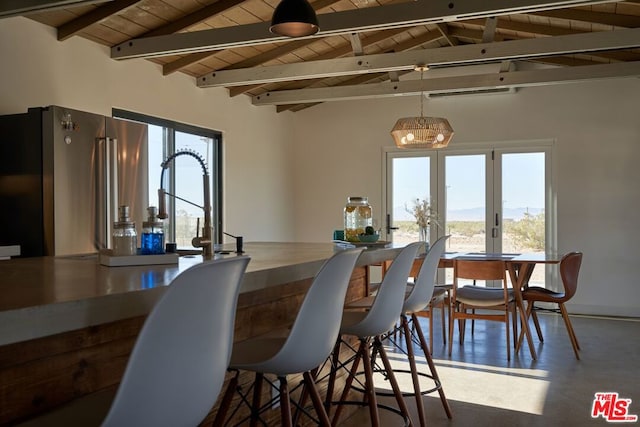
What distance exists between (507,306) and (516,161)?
287 cm

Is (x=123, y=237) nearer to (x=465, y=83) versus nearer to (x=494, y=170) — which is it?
(x=465, y=83)

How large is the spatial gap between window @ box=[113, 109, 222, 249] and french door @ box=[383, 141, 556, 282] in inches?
93.2

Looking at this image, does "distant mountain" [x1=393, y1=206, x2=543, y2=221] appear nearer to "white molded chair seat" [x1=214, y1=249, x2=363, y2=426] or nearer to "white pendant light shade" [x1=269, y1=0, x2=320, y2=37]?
"white pendant light shade" [x1=269, y1=0, x2=320, y2=37]

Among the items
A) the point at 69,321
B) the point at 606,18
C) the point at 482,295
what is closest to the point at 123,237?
the point at 69,321

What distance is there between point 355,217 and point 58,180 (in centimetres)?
190

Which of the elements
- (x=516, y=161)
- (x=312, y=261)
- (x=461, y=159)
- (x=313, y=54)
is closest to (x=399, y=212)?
(x=461, y=159)

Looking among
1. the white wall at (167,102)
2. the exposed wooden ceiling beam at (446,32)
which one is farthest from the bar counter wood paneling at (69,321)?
Answer: the exposed wooden ceiling beam at (446,32)

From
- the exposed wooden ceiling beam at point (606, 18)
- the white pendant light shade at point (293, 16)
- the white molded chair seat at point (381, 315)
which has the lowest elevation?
the white molded chair seat at point (381, 315)

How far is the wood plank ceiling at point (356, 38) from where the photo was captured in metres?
4.09

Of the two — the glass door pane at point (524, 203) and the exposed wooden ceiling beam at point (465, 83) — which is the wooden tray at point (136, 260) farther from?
the glass door pane at point (524, 203)

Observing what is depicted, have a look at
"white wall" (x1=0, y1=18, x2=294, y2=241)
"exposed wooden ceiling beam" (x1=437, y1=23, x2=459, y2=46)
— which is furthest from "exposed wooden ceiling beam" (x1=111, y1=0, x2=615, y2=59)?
"exposed wooden ceiling beam" (x1=437, y1=23, x2=459, y2=46)

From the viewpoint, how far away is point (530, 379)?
4043mm

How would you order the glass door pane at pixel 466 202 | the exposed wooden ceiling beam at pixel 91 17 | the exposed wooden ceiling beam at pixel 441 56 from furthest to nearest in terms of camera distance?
the glass door pane at pixel 466 202
the exposed wooden ceiling beam at pixel 441 56
the exposed wooden ceiling beam at pixel 91 17

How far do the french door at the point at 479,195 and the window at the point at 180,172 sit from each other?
237 cm
